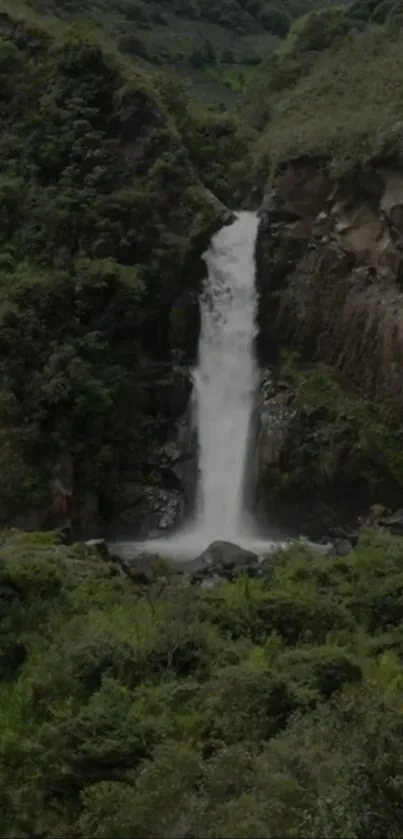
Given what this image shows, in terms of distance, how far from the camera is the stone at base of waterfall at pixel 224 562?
20469 mm

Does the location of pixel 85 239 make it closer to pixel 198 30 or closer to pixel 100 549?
pixel 100 549

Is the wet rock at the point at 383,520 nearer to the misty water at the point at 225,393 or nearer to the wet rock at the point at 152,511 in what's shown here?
the misty water at the point at 225,393

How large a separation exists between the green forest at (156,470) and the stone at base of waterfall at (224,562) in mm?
1106

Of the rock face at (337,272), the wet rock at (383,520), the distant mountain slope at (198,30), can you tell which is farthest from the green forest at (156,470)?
the wet rock at (383,520)

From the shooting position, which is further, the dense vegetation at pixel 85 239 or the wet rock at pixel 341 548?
the dense vegetation at pixel 85 239

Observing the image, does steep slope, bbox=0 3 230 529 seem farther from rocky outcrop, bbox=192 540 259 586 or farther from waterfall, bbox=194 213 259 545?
rocky outcrop, bbox=192 540 259 586

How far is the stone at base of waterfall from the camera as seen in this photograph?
20469 mm

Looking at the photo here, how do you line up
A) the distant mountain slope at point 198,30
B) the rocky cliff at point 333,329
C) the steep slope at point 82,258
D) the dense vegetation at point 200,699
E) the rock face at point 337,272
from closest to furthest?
1. the dense vegetation at point 200,699
2. the steep slope at point 82,258
3. the rocky cliff at point 333,329
4. the rock face at point 337,272
5. the distant mountain slope at point 198,30

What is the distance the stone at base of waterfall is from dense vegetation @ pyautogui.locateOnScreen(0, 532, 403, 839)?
1.94m

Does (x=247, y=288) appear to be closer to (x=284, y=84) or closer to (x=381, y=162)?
(x=381, y=162)

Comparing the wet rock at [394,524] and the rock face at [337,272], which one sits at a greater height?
the rock face at [337,272]

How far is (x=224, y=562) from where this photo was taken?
21.8 m

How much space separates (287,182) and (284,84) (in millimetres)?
15471

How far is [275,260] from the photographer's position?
29844 millimetres
